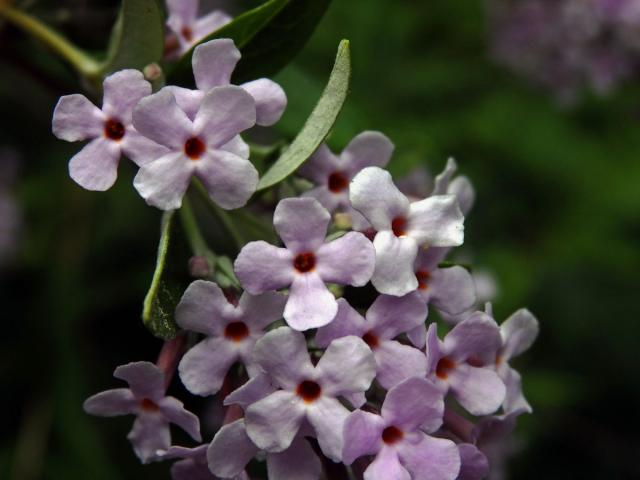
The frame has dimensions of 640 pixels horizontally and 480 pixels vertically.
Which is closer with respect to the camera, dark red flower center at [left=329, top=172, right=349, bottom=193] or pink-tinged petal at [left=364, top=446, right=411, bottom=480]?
pink-tinged petal at [left=364, top=446, right=411, bottom=480]

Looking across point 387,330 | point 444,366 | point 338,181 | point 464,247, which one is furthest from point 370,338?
point 464,247

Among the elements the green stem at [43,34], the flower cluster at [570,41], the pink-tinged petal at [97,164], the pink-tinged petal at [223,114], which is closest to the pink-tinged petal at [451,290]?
the pink-tinged petal at [223,114]

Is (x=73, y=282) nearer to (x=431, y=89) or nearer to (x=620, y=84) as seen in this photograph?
(x=431, y=89)

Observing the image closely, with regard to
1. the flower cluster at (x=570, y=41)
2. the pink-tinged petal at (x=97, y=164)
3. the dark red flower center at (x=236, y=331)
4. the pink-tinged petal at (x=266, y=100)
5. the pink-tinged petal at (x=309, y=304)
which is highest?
the pink-tinged petal at (x=266, y=100)

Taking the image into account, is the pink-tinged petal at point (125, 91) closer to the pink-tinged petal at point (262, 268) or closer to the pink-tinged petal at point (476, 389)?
the pink-tinged petal at point (262, 268)

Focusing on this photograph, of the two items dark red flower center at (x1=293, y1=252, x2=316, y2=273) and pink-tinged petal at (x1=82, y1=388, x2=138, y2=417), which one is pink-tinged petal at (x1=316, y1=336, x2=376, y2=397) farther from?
pink-tinged petal at (x1=82, y1=388, x2=138, y2=417)

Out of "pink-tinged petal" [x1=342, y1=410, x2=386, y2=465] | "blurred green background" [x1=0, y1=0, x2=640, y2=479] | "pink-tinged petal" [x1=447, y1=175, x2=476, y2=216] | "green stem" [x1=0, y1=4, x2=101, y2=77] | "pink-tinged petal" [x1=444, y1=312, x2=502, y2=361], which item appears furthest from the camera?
"blurred green background" [x1=0, y1=0, x2=640, y2=479]

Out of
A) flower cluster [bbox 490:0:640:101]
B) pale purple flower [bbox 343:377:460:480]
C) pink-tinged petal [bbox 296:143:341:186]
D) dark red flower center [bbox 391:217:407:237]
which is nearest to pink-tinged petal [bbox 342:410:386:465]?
pale purple flower [bbox 343:377:460:480]
